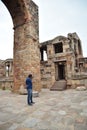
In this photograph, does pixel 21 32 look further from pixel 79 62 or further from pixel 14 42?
pixel 79 62

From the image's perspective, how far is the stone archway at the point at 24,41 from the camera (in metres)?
8.39

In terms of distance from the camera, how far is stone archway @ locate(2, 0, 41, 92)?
330 inches

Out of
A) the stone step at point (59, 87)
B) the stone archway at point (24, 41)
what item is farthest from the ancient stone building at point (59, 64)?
the stone archway at point (24, 41)

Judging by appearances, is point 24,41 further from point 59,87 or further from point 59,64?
point 59,64

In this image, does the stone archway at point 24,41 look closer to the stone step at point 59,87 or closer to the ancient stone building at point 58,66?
the stone step at point 59,87

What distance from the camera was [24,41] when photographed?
8.68 metres

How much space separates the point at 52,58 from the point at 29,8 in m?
6.95

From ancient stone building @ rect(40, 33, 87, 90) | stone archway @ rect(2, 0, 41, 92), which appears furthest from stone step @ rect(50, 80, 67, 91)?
stone archway @ rect(2, 0, 41, 92)

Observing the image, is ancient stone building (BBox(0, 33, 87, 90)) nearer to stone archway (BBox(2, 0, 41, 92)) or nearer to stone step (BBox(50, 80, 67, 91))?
stone step (BBox(50, 80, 67, 91))

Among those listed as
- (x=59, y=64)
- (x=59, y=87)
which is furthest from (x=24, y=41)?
(x=59, y=64)

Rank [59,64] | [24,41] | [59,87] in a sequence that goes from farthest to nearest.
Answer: [59,64] < [59,87] < [24,41]

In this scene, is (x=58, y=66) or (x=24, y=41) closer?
(x=24, y=41)

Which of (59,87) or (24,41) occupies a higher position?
(24,41)

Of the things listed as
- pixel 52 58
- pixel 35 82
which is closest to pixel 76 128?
pixel 35 82
